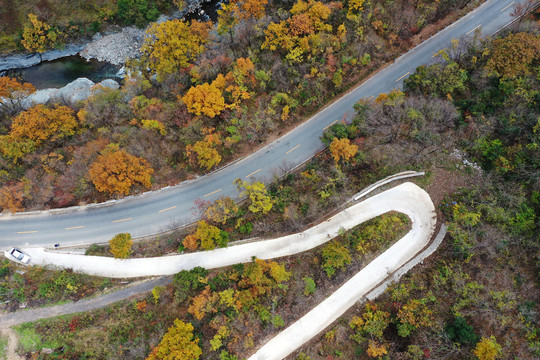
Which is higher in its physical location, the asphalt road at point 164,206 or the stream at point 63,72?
the stream at point 63,72

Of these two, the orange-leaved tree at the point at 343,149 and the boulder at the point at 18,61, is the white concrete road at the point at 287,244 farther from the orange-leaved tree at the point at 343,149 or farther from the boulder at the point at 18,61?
the boulder at the point at 18,61

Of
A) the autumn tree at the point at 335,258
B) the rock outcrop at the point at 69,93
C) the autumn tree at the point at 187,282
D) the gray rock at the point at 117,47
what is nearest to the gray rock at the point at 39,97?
the rock outcrop at the point at 69,93

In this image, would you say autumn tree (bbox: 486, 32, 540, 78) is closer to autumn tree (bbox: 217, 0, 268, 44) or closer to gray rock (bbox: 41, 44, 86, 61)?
autumn tree (bbox: 217, 0, 268, 44)

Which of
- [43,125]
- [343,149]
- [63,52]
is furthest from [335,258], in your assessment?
[63,52]

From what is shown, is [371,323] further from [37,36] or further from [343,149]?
[37,36]

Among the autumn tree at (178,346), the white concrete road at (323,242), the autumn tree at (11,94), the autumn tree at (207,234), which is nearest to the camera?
the autumn tree at (178,346)

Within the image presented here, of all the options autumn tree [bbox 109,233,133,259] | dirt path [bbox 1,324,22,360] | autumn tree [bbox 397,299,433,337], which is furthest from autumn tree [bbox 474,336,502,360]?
dirt path [bbox 1,324,22,360]
